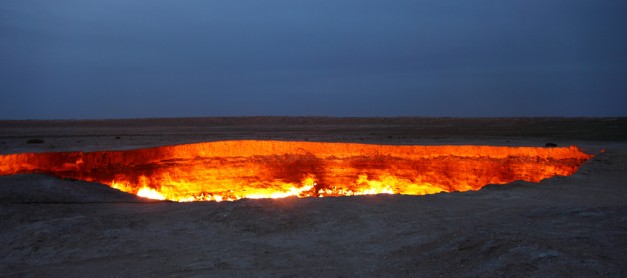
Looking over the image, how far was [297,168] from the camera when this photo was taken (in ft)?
48.2

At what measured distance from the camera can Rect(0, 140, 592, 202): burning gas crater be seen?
12602mm

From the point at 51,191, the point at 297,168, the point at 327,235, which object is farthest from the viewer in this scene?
the point at 297,168

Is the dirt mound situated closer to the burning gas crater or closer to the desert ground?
the desert ground

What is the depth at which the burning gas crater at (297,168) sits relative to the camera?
1260 centimetres

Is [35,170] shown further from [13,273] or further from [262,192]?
[13,273]

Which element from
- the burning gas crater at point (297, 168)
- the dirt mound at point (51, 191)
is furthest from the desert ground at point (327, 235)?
the burning gas crater at point (297, 168)

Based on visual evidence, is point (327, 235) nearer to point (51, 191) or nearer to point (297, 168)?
point (51, 191)

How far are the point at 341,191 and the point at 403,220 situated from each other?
8176mm

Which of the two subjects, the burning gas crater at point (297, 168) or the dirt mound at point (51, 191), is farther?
the burning gas crater at point (297, 168)

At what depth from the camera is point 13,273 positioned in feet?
14.8

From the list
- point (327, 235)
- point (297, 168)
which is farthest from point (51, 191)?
point (297, 168)

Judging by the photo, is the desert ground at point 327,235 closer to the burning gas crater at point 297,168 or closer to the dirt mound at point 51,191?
the dirt mound at point 51,191

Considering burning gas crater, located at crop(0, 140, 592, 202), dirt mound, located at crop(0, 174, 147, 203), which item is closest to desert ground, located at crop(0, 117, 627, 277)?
dirt mound, located at crop(0, 174, 147, 203)

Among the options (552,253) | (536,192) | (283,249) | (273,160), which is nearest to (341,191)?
(273,160)
